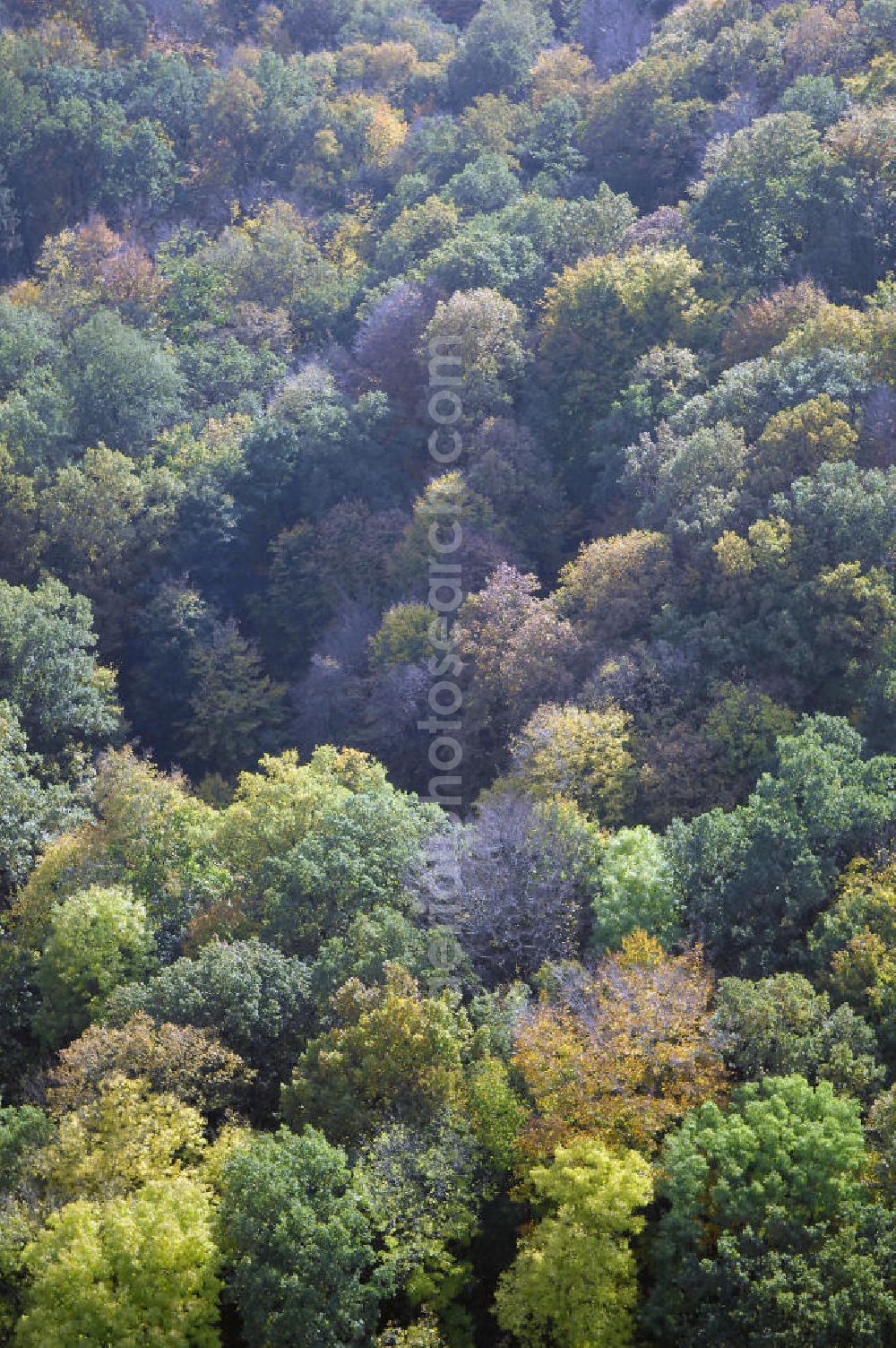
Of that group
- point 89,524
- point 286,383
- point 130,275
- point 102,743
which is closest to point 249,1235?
point 102,743

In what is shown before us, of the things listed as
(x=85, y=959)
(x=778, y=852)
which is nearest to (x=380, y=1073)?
(x=85, y=959)

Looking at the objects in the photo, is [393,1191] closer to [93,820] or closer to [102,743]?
[93,820]

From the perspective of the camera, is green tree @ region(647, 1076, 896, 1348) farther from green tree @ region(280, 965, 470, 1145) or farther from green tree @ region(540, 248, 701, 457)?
green tree @ region(540, 248, 701, 457)

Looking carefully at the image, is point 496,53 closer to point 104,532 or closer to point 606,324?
point 606,324

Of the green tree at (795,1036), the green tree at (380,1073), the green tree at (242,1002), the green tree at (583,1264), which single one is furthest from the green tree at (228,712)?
the green tree at (583,1264)

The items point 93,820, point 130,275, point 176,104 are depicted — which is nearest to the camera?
point 93,820

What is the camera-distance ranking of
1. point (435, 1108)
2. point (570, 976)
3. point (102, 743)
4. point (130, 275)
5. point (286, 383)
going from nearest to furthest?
point (435, 1108) → point (570, 976) → point (102, 743) → point (286, 383) → point (130, 275)

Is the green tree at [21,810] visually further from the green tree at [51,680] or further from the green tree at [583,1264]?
the green tree at [583,1264]

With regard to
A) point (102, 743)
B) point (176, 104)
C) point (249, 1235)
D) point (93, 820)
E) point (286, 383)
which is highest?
point (176, 104)

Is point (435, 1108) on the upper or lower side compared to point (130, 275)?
lower
